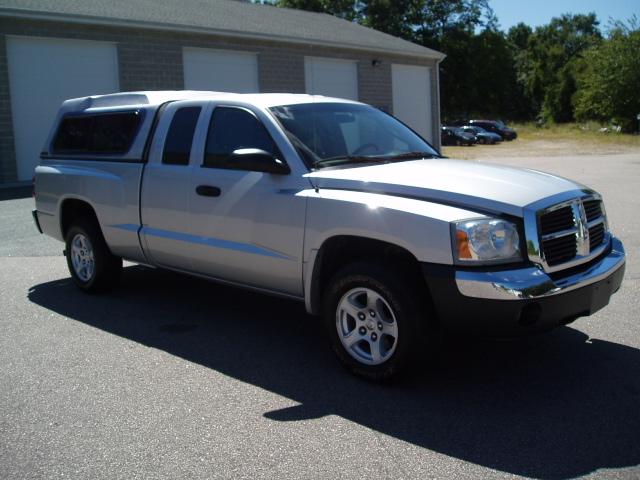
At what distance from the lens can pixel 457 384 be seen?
470 cm

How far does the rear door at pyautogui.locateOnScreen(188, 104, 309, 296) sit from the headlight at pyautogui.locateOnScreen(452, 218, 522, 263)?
4.07 feet

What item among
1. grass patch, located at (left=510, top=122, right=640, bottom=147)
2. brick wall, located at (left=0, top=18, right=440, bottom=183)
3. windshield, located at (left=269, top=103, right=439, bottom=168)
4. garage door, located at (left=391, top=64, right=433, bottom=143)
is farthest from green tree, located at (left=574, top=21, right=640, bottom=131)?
windshield, located at (left=269, top=103, right=439, bottom=168)

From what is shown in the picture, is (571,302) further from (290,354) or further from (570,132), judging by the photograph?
(570,132)

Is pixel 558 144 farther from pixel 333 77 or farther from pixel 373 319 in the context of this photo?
pixel 373 319

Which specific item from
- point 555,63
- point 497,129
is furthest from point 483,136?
point 555,63

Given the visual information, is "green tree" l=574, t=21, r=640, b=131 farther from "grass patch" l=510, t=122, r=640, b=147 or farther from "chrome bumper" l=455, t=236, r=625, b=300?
"chrome bumper" l=455, t=236, r=625, b=300

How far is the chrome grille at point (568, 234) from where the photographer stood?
14.3 feet

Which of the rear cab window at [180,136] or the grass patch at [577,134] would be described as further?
the grass patch at [577,134]

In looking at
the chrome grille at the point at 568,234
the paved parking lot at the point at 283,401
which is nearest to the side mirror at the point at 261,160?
the paved parking lot at the point at 283,401

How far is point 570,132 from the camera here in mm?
54406

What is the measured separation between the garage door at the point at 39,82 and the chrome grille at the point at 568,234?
15.5 metres

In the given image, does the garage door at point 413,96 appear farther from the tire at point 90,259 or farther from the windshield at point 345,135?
the windshield at point 345,135

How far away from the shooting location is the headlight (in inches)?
164

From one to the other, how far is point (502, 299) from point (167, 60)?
17357mm
